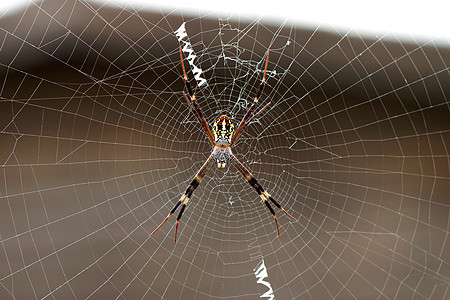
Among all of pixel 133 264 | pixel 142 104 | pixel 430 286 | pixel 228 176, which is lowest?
pixel 430 286

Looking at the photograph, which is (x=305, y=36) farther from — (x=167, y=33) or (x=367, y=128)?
(x=367, y=128)

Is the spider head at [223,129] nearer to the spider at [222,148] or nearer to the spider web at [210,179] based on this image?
the spider at [222,148]

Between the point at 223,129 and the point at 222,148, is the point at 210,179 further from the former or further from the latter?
the point at 223,129

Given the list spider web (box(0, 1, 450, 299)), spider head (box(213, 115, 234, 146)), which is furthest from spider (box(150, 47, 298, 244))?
spider web (box(0, 1, 450, 299))

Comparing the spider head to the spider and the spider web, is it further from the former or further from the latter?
the spider web

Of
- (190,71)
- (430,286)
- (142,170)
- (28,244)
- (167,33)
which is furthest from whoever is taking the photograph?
(430,286)

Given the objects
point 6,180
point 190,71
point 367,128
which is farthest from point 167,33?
point 367,128

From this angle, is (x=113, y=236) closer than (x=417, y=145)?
Yes
